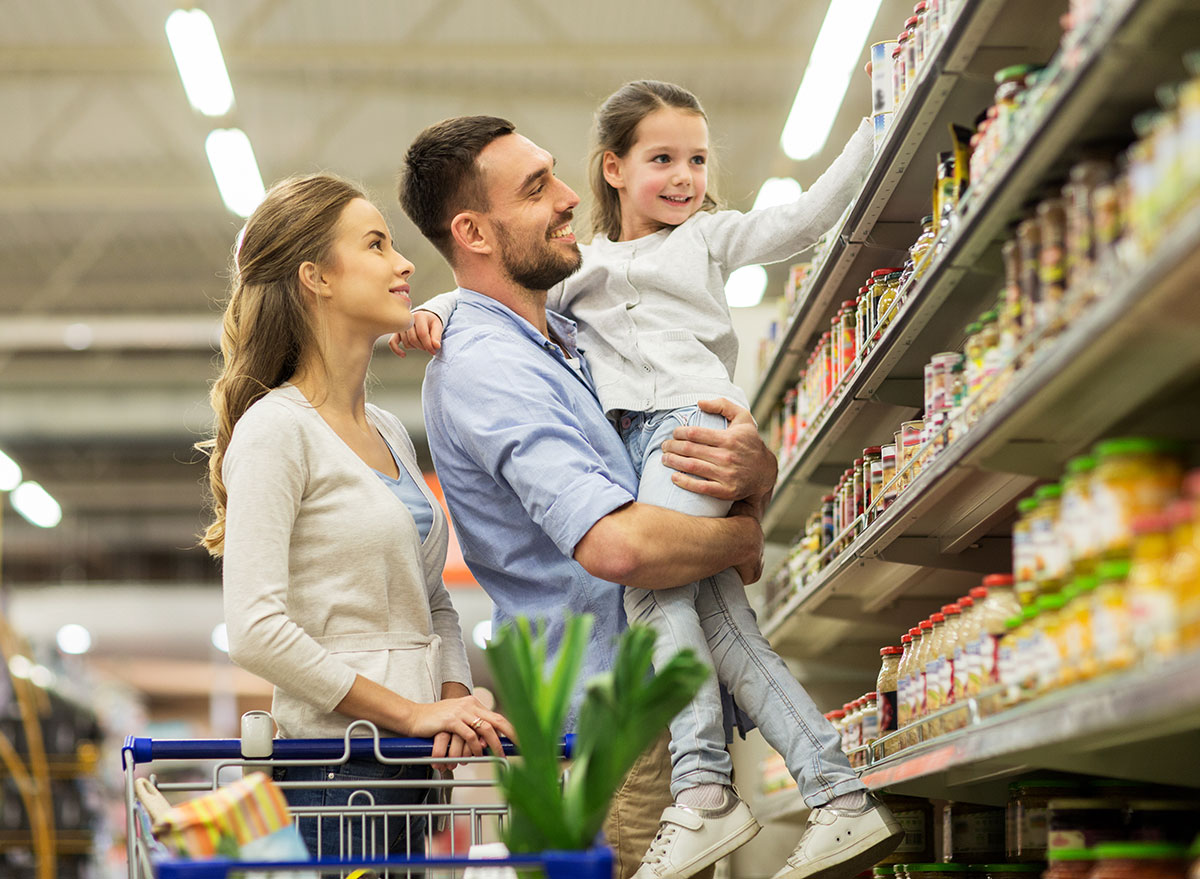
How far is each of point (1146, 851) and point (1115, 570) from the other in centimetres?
41

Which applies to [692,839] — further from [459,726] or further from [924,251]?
[924,251]

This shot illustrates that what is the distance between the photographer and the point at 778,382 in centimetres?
520

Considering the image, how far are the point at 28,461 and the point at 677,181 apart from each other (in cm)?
1536

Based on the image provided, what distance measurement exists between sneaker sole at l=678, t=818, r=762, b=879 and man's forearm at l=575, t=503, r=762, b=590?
1.58ft

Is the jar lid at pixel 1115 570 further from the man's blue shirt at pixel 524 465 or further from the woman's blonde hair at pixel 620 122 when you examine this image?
the woman's blonde hair at pixel 620 122

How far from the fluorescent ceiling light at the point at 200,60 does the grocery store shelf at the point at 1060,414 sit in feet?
15.3

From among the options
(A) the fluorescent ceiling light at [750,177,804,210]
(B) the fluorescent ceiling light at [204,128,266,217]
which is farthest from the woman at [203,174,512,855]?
(A) the fluorescent ceiling light at [750,177,804,210]

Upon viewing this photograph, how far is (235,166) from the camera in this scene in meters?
8.31

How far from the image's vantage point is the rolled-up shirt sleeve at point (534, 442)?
2.73 meters

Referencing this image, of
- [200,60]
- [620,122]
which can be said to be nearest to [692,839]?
[620,122]

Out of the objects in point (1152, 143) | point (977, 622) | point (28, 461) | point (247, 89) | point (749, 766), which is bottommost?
point (749, 766)

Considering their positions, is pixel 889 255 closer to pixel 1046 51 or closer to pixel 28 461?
pixel 1046 51

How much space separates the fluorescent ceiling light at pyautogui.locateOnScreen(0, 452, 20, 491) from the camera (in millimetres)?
12982

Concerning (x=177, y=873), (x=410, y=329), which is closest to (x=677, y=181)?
(x=410, y=329)
